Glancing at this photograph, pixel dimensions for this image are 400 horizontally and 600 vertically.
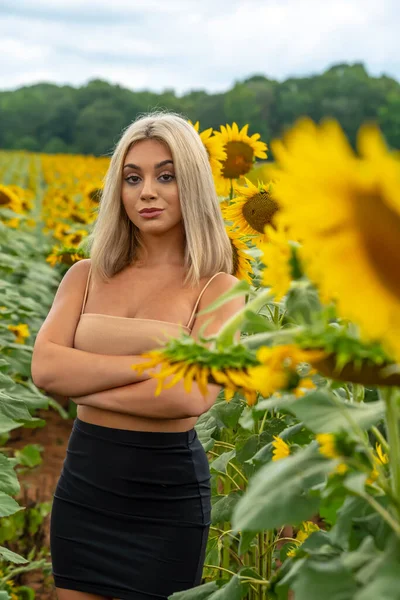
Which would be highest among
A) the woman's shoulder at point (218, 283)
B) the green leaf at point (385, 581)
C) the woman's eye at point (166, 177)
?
the woman's eye at point (166, 177)

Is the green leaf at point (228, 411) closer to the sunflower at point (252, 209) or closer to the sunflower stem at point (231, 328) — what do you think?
the sunflower at point (252, 209)

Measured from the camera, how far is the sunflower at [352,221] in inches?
Result: 24.7

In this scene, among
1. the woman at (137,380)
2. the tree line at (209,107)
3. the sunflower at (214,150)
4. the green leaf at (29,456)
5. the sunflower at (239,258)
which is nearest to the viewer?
the woman at (137,380)

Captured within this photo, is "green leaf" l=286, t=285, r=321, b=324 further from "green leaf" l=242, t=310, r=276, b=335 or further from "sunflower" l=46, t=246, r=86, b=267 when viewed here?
"sunflower" l=46, t=246, r=86, b=267

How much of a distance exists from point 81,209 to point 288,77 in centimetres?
3631

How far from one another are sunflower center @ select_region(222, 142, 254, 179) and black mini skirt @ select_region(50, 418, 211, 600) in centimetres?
132

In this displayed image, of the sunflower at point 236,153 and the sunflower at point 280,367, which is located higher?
the sunflower at point 236,153

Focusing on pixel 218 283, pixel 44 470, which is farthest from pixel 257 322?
pixel 44 470

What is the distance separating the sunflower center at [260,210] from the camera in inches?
98.0

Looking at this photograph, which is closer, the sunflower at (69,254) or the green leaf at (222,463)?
the green leaf at (222,463)

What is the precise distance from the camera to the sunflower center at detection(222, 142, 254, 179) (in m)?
3.12

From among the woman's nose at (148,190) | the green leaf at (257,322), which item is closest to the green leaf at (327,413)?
the green leaf at (257,322)

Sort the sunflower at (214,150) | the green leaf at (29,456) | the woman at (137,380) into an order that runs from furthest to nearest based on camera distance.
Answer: the green leaf at (29,456) < the sunflower at (214,150) < the woman at (137,380)

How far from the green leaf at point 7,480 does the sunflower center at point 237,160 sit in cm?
132
